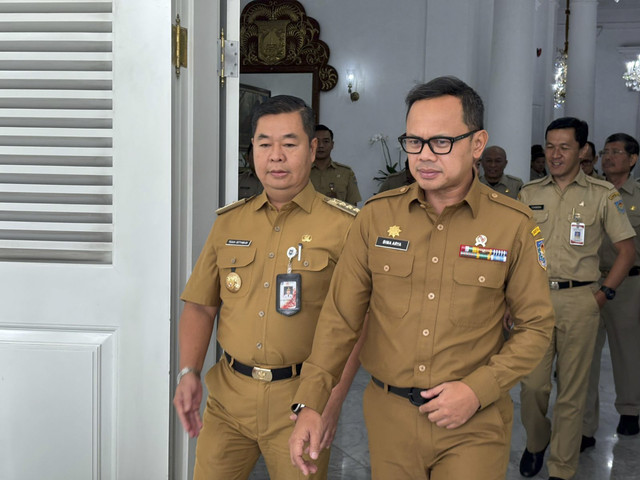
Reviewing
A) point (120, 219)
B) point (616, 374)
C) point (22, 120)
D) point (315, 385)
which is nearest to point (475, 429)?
point (315, 385)

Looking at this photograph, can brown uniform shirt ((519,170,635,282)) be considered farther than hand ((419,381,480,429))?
Yes

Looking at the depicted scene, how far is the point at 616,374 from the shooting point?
4184 mm

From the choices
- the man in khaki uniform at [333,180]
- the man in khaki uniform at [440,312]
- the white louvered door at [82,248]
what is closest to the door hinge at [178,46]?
the white louvered door at [82,248]

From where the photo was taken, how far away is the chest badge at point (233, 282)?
75.0 inches

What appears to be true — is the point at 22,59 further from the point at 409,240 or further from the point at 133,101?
the point at 409,240

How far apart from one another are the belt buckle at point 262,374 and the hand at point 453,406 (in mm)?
454

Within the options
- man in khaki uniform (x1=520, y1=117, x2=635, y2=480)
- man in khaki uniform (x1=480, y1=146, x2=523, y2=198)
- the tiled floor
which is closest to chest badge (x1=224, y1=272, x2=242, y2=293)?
the tiled floor

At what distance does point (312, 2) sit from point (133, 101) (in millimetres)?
7205

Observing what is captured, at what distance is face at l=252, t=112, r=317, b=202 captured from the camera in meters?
1.86

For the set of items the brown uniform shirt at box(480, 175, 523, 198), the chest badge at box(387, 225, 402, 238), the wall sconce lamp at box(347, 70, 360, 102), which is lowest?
the chest badge at box(387, 225, 402, 238)

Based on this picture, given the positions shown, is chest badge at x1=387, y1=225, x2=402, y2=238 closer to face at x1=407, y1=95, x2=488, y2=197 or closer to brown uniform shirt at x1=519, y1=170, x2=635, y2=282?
face at x1=407, y1=95, x2=488, y2=197

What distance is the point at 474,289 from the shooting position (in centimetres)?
161

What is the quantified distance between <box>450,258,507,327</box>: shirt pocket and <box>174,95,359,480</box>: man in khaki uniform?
37cm

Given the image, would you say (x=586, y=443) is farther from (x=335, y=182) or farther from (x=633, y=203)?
(x=335, y=182)
